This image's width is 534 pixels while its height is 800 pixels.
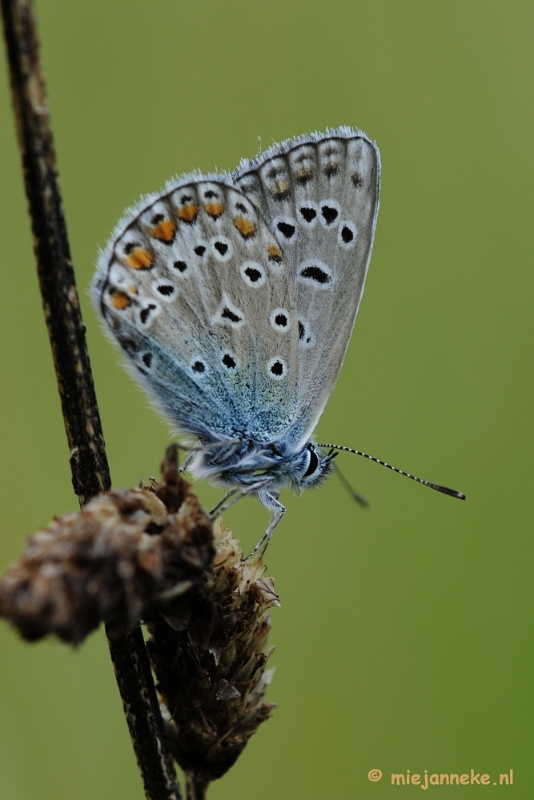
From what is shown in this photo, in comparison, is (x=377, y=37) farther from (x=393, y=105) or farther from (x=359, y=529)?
(x=359, y=529)

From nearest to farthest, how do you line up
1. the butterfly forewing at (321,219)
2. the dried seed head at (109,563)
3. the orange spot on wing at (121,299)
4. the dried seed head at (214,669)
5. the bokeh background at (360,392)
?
1. the dried seed head at (109,563)
2. the dried seed head at (214,669)
3. the orange spot on wing at (121,299)
4. the butterfly forewing at (321,219)
5. the bokeh background at (360,392)

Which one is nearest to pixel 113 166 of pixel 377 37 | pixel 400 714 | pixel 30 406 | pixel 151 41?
pixel 151 41

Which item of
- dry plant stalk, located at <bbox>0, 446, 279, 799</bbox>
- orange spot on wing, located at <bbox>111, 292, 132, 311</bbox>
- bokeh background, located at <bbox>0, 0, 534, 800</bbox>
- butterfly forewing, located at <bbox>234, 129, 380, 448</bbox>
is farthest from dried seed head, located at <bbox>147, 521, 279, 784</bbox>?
bokeh background, located at <bbox>0, 0, 534, 800</bbox>

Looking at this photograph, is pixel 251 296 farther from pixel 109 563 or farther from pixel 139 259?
pixel 109 563

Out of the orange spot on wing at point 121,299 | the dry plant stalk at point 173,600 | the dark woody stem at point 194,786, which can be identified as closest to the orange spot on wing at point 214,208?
the orange spot on wing at point 121,299

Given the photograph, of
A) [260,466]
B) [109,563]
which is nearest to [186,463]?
[260,466]

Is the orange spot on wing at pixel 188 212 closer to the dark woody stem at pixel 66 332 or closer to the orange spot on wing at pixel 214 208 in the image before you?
the orange spot on wing at pixel 214 208

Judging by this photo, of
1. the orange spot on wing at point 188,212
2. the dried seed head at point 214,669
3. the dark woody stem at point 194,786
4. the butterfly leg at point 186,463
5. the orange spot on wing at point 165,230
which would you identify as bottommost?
the dark woody stem at point 194,786

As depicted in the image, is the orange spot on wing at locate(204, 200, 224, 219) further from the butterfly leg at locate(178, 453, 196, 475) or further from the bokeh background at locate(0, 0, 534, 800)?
the bokeh background at locate(0, 0, 534, 800)
